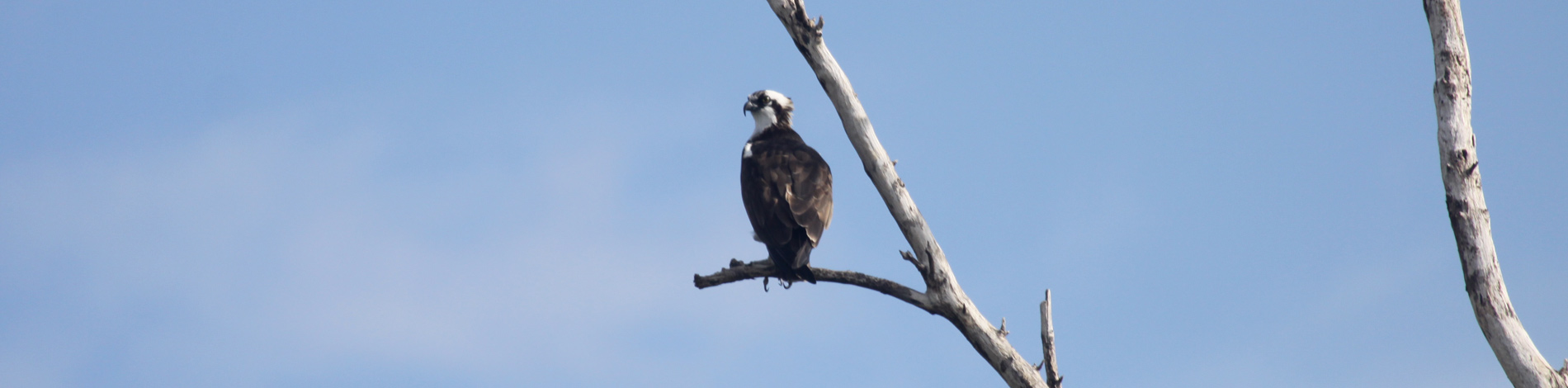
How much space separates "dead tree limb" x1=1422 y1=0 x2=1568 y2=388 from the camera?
6805mm

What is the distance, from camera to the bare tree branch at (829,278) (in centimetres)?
725

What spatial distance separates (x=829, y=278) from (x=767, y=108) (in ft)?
12.2

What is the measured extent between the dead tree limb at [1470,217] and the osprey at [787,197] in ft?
12.7

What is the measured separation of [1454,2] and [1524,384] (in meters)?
2.32

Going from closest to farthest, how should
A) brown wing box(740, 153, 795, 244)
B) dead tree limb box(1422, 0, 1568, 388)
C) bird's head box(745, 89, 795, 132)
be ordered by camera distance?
dead tree limb box(1422, 0, 1568, 388)
brown wing box(740, 153, 795, 244)
bird's head box(745, 89, 795, 132)

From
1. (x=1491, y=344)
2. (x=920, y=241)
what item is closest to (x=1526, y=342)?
(x=1491, y=344)

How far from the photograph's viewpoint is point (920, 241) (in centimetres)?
714

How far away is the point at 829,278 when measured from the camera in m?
7.77

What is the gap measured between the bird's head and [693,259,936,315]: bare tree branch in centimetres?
312

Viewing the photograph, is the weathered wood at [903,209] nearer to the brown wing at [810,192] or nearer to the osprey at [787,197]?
the osprey at [787,197]

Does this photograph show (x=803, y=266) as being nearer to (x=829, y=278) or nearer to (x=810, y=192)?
(x=829, y=278)

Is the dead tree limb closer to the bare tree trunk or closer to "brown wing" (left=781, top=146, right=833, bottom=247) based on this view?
the bare tree trunk

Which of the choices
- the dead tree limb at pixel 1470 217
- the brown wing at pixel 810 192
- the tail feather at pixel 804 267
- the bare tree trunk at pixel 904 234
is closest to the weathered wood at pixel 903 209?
the bare tree trunk at pixel 904 234

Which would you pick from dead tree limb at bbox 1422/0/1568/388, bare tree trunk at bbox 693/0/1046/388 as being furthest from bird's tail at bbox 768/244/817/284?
dead tree limb at bbox 1422/0/1568/388
